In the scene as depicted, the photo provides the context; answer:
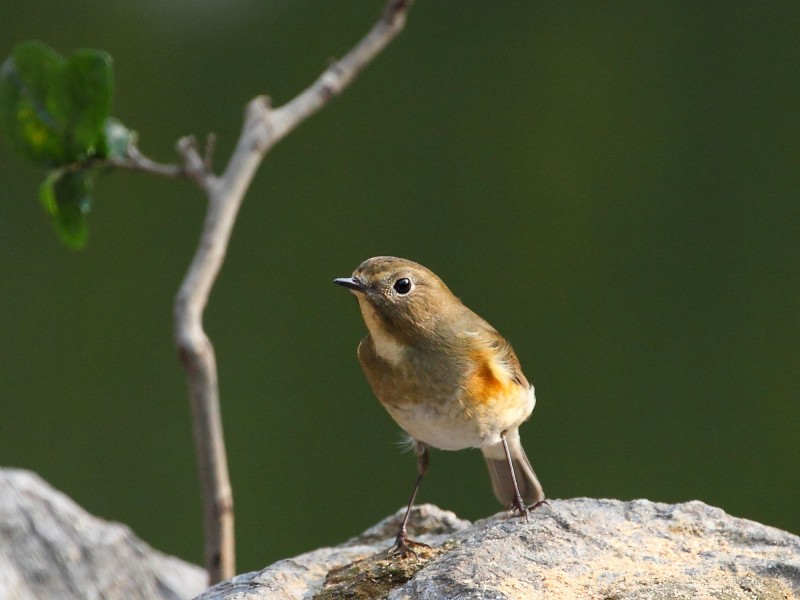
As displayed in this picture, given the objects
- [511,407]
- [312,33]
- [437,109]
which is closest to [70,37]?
[312,33]

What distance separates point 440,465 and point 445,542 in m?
Result: 2.86

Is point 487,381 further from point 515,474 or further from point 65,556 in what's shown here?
point 65,556

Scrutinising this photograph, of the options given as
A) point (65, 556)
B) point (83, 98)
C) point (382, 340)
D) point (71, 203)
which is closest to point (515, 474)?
point (382, 340)

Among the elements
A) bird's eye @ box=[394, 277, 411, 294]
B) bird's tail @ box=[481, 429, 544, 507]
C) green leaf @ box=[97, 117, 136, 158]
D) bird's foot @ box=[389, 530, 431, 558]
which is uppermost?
green leaf @ box=[97, 117, 136, 158]

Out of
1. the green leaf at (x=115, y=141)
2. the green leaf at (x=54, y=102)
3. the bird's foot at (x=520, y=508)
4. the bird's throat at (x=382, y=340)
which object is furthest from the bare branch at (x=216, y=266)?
the bird's foot at (x=520, y=508)

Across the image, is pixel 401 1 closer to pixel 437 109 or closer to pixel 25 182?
pixel 437 109

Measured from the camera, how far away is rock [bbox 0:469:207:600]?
258 centimetres

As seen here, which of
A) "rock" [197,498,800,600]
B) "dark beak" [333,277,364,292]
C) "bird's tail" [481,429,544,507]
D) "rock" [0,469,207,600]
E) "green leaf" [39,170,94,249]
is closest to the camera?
"rock" [197,498,800,600]

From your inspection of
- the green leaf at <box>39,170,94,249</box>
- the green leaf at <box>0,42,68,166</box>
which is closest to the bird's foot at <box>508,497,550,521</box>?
the green leaf at <box>39,170,94,249</box>

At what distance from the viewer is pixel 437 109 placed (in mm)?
5234

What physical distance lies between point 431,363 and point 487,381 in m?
0.12

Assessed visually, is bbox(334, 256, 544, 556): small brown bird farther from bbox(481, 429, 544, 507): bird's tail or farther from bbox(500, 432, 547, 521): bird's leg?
bbox(481, 429, 544, 507): bird's tail

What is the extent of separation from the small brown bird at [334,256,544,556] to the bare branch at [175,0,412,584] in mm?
289

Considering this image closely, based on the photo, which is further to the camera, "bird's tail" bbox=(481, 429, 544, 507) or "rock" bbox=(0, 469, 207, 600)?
"bird's tail" bbox=(481, 429, 544, 507)
